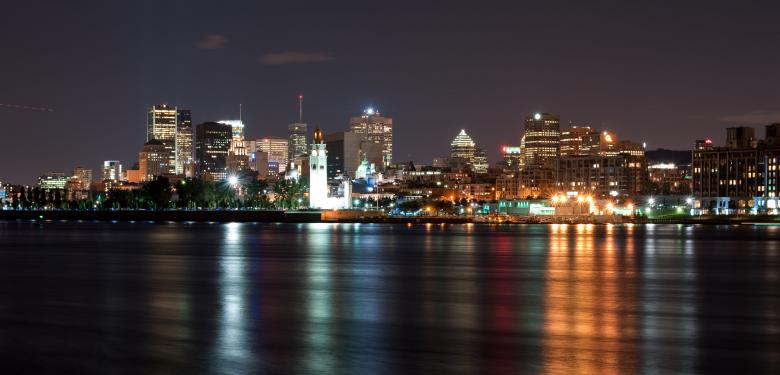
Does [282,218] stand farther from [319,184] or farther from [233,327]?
[233,327]

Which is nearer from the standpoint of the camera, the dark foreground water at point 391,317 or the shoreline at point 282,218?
the dark foreground water at point 391,317

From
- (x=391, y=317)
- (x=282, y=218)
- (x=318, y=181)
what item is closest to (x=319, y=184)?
(x=318, y=181)

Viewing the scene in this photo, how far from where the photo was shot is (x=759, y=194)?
198 m

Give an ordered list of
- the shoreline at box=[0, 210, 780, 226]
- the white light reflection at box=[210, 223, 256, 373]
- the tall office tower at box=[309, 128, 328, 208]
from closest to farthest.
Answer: the white light reflection at box=[210, 223, 256, 373] < the shoreline at box=[0, 210, 780, 226] < the tall office tower at box=[309, 128, 328, 208]

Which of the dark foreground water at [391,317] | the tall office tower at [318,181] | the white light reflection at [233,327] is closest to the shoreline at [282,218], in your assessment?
the tall office tower at [318,181]

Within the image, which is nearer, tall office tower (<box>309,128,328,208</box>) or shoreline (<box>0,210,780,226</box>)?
shoreline (<box>0,210,780,226</box>)

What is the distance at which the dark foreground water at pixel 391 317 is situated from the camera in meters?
19.8

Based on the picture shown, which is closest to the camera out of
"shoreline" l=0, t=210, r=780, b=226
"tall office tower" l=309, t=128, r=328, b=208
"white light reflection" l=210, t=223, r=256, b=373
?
"white light reflection" l=210, t=223, r=256, b=373

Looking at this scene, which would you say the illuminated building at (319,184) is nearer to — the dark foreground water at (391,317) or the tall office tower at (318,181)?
the tall office tower at (318,181)

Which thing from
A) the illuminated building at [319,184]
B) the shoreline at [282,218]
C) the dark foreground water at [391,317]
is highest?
the illuminated building at [319,184]

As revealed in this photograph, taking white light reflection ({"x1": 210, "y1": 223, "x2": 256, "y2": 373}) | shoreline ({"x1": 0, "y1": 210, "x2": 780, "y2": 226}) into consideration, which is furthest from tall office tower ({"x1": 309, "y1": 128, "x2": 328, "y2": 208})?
white light reflection ({"x1": 210, "y1": 223, "x2": 256, "y2": 373})

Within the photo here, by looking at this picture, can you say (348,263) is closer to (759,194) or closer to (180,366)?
(180,366)

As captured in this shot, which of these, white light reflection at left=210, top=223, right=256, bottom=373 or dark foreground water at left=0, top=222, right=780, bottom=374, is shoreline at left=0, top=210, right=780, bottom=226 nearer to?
dark foreground water at left=0, top=222, right=780, bottom=374

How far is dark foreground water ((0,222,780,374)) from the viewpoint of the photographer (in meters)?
19.8
